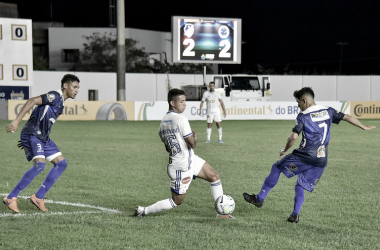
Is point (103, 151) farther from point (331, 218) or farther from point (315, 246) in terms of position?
point (315, 246)

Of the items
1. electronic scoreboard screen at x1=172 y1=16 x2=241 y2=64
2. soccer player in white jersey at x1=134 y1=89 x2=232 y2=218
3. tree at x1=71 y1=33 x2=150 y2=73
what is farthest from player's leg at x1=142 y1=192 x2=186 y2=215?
tree at x1=71 y1=33 x2=150 y2=73

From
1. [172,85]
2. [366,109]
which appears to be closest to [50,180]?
[366,109]

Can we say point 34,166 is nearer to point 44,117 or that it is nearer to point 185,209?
point 44,117

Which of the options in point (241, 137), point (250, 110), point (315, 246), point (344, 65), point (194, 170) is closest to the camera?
point (315, 246)

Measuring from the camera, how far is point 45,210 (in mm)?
6633

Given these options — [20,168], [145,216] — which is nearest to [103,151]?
[20,168]

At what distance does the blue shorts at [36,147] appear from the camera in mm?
6617

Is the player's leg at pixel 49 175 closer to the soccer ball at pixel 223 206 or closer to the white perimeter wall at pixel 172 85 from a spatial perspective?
the soccer ball at pixel 223 206

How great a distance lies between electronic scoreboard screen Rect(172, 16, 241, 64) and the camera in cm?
2989

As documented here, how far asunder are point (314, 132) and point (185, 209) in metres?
1.97

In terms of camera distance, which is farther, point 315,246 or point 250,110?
point 250,110

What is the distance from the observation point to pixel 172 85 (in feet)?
139

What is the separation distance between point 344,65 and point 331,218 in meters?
70.9

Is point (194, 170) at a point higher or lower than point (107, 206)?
higher
